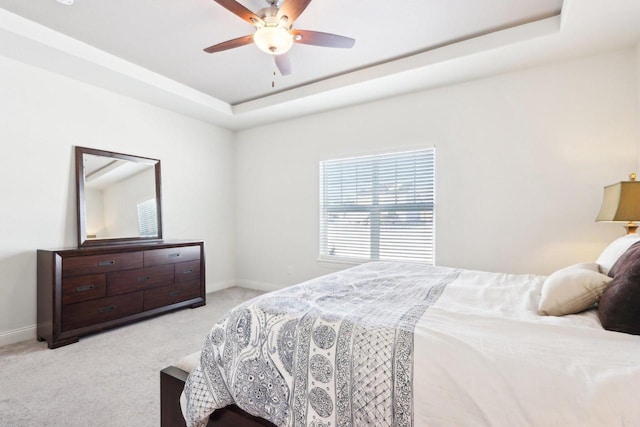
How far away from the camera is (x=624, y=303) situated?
1053 mm

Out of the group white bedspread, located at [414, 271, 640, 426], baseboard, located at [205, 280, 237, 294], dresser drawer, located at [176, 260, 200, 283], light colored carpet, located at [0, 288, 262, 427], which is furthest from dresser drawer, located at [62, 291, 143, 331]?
white bedspread, located at [414, 271, 640, 426]

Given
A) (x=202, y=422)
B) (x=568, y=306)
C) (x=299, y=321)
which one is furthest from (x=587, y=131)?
(x=202, y=422)

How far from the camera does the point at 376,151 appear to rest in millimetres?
3742

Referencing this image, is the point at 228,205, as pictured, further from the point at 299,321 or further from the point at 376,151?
the point at 299,321

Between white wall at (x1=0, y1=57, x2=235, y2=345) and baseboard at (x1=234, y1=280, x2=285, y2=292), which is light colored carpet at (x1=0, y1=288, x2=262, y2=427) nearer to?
white wall at (x1=0, y1=57, x2=235, y2=345)

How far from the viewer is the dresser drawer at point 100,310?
8.86 ft

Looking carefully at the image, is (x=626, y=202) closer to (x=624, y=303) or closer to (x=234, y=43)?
(x=624, y=303)

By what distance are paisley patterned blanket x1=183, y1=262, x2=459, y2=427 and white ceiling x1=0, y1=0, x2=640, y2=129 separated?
2.20m

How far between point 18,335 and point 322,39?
3696 mm

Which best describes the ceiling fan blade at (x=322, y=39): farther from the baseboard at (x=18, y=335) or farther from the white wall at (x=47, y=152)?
the baseboard at (x=18, y=335)

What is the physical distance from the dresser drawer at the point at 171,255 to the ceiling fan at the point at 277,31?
Result: 2.21m

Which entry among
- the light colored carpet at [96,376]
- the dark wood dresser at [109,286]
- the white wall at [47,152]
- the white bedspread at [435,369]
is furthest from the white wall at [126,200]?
the white bedspread at [435,369]

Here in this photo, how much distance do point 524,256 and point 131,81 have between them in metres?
4.33

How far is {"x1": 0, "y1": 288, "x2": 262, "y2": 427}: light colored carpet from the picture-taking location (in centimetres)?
173
